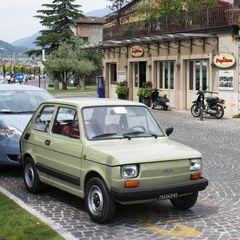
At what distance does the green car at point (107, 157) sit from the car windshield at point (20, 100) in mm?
2611

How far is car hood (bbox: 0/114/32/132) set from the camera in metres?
10.1

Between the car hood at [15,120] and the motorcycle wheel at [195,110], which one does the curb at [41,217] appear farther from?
the motorcycle wheel at [195,110]

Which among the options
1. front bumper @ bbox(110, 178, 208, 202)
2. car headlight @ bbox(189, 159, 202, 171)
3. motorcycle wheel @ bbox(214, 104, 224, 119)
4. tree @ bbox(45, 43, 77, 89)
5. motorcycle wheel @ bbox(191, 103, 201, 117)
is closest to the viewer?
front bumper @ bbox(110, 178, 208, 202)

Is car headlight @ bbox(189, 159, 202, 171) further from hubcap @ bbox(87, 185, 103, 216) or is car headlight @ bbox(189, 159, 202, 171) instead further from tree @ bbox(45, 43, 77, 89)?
tree @ bbox(45, 43, 77, 89)

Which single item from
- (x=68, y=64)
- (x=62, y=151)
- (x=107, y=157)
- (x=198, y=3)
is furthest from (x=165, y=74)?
(x=68, y=64)

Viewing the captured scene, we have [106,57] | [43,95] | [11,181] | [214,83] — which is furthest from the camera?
[106,57]

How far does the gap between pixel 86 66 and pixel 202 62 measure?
101 ft

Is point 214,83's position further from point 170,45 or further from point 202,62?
point 170,45

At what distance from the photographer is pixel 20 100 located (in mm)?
11352

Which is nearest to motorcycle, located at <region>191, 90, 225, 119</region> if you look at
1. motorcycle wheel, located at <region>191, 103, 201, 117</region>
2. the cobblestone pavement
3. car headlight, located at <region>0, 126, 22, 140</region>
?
motorcycle wheel, located at <region>191, 103, 201, 117</region>

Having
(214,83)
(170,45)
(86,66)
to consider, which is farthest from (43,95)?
(86,66)

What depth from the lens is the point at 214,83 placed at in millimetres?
24250

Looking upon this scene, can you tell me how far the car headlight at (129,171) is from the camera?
20.9 feet

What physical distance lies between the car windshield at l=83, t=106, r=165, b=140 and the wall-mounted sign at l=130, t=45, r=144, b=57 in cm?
2328
